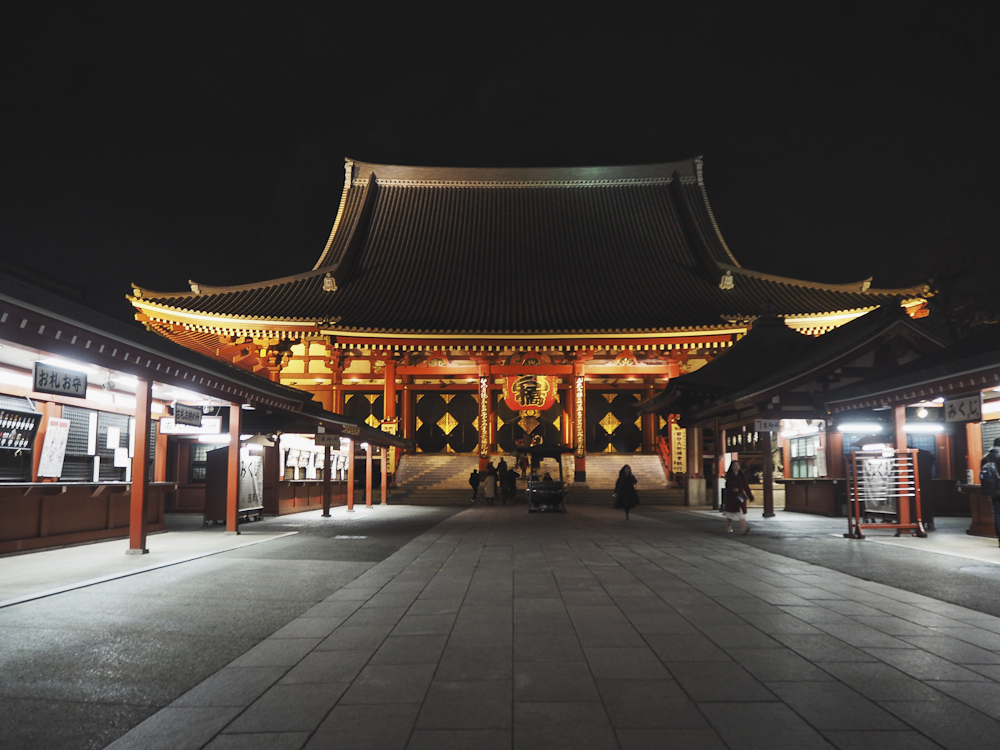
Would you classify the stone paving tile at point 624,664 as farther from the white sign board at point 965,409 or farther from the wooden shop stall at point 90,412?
the white sign board at point 965,409

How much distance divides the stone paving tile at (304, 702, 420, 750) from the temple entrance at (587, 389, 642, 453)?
2876 cm

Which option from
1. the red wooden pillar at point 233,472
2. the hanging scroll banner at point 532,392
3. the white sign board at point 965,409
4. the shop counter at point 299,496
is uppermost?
the hanging scroll banner at point 532,392


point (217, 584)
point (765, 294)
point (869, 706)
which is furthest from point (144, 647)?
point (765, 294)

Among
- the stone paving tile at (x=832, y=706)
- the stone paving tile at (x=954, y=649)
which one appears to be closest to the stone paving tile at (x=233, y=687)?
the stone paving tile at (x=832, y=706)

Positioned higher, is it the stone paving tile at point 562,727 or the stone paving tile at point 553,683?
the stone paving tile at point 562,727

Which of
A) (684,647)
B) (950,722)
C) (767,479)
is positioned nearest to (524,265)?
(767,479)

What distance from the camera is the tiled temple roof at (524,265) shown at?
2597cm

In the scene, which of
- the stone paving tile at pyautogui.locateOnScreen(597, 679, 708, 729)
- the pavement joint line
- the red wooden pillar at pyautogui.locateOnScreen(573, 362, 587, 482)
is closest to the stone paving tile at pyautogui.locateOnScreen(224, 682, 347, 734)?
the stone paving tile at pyautogui.locateOnScreen(597, 679, 708, 729)

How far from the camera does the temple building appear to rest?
25.4m

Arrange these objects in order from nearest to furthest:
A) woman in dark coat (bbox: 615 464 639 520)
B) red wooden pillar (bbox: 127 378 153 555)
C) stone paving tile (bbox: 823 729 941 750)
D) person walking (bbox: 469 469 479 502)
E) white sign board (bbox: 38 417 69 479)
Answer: stone paving tile (bbox: 823 729 941 750) < red wooden pillar (bbox: 127 378 153 555) < white sign board (bbox: 38 417 69 479) < woman in dark coat (bbox: 615 464 639 520) < person walking (bbox: 469 469 479 502)

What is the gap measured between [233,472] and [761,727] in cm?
1177

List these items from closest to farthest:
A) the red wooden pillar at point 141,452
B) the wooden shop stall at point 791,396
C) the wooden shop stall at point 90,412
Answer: the wooden shop stall at point 90,412 → the red wooden pillar at point 141,452 → the wooden shop stall at point 791,396

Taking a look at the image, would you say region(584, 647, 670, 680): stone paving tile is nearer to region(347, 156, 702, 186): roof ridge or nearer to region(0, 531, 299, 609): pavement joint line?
region(0, 531, 299, 609): pavement joint line

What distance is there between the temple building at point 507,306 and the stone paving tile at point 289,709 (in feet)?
70.2
